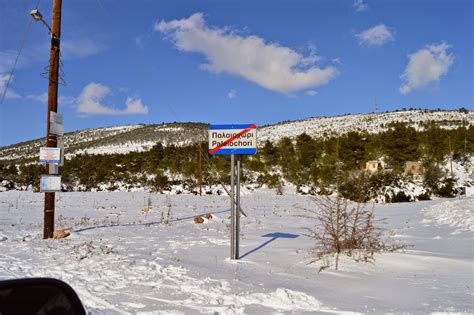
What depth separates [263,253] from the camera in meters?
8.01

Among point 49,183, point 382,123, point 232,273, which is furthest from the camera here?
point 382,123

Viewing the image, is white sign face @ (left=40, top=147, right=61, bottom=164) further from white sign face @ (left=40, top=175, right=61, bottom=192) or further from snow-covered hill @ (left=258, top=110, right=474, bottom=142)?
snow-covered hill @ (left=258, top=110, right=474, bottom=142)

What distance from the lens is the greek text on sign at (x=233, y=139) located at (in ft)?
23.4

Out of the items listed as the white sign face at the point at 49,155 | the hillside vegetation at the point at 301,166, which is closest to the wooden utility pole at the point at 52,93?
the white sign face at the point at 49,155

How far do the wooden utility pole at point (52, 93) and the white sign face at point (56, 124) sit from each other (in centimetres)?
7

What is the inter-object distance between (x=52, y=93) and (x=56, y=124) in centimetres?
80

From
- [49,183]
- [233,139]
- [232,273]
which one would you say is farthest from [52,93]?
[232,273]

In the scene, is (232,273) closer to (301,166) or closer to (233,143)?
(233,143)

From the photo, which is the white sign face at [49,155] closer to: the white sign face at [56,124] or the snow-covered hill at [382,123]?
the white sign face at [56,124]

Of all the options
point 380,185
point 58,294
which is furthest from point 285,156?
point 58,294

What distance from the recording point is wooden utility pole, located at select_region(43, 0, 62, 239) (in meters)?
9.52

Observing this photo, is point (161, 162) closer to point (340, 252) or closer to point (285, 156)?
point (285, 156)

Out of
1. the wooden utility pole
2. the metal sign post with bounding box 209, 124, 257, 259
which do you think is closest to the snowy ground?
the wooden utility pole

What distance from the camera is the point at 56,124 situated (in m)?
9.82
